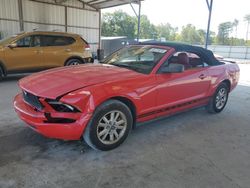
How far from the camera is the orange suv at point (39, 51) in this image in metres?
7.34

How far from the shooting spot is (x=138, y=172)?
2.56 meters

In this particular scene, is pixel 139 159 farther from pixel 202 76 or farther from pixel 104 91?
pixel 202 76

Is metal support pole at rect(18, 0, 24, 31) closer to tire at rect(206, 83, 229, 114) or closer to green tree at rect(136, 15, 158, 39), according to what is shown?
tire at rect(206, 83, 229, 114)

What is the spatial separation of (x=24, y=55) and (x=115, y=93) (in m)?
5.79

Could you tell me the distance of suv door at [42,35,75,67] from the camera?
8.00 metres

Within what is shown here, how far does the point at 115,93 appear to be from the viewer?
9.39ft

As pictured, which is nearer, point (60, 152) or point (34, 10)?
point (60, 152)

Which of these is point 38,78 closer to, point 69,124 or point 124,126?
point 69,124

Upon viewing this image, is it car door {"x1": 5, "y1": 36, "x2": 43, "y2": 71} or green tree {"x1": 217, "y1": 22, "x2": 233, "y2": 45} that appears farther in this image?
green tree {"x1": 217, "y1": 22, "x2": 233, "y2": 45}

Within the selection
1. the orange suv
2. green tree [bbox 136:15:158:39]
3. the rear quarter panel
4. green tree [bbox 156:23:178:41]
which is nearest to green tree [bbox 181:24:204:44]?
green tree [bbox 136:15:158:39]

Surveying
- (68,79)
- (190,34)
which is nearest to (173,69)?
(68,79)

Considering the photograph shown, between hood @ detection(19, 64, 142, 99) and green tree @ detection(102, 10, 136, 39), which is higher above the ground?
green tree @ detection(102, 10, 136, 39)

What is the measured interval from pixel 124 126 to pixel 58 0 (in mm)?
14812

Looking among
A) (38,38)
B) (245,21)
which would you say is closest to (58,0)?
(38,38)
